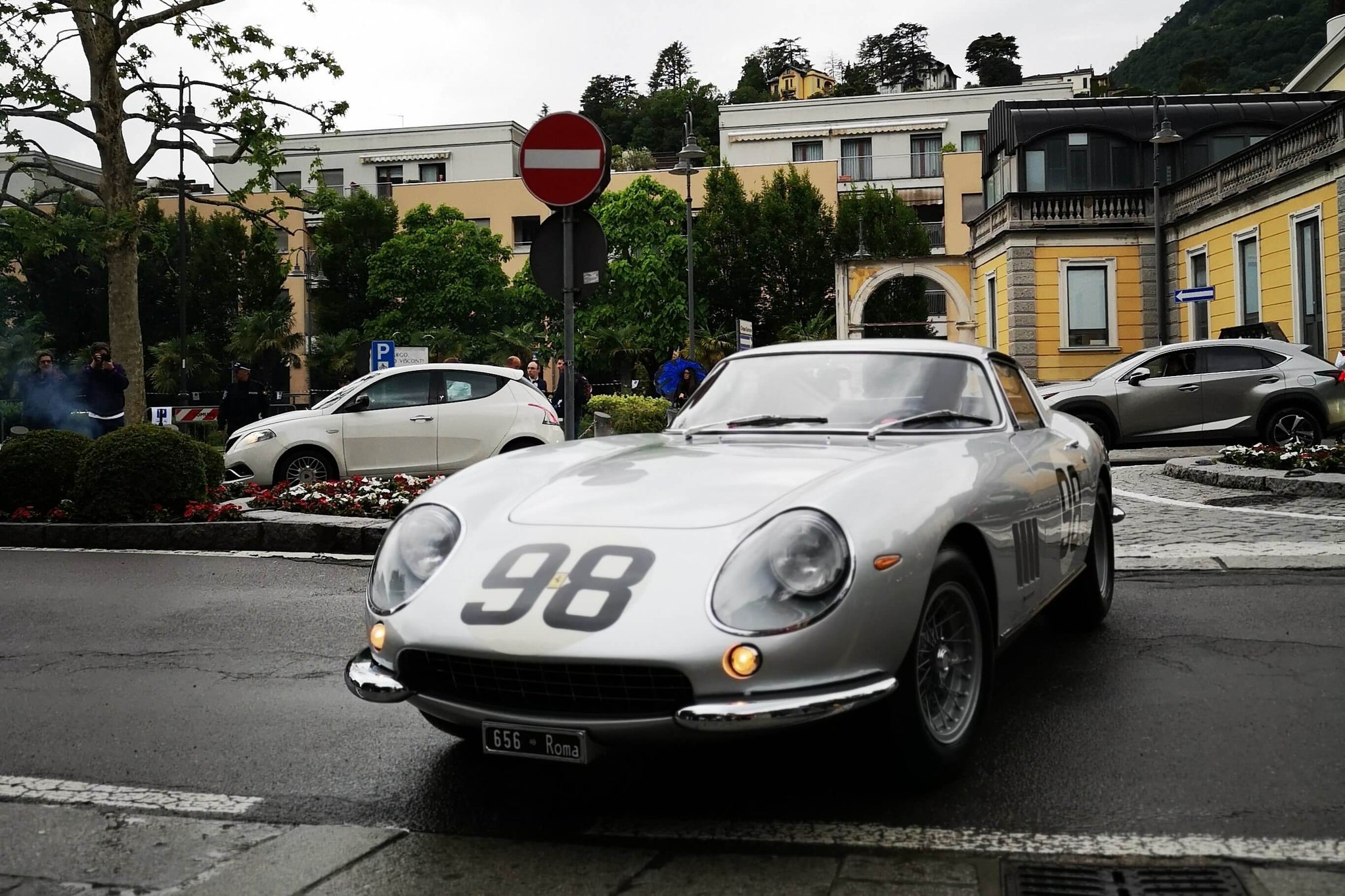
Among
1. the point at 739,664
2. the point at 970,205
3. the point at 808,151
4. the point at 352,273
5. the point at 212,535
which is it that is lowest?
the point at 212,535

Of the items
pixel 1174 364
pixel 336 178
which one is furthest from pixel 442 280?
pixel 1174 364

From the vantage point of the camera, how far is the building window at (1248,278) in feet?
89.5

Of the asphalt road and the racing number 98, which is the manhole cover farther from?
the racing number 98

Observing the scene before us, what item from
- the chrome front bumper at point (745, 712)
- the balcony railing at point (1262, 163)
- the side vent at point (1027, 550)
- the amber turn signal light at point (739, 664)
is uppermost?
the balcony railing at point (1262, 163)

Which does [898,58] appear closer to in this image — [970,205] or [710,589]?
[970,205]

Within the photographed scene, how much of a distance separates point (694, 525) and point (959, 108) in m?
69.5

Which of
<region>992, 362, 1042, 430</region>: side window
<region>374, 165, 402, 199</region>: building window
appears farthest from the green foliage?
<region>992, 362, 1042, 430</region>: side window

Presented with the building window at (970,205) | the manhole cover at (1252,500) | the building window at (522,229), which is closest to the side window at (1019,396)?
the manhole cover at (1252,500)

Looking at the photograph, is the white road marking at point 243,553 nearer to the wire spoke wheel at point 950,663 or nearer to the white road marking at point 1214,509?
the wire spoke wheel at point 950,663

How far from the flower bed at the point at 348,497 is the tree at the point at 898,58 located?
103 metres

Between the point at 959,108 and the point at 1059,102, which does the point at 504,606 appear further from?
the point at 959,108

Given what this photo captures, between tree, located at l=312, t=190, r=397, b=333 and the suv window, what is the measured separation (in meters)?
47.1

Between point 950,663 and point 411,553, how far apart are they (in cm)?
166

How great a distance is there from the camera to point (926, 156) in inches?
2692
